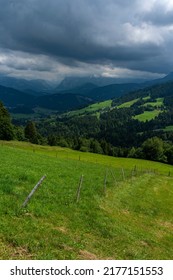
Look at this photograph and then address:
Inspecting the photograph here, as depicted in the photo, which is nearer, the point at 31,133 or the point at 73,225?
the point at 73,225

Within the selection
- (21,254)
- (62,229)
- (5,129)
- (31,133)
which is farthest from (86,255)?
(31,133)

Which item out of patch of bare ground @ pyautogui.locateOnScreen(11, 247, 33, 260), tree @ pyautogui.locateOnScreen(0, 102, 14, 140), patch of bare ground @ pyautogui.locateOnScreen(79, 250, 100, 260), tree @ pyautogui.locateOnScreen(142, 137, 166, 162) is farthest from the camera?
tree @ pyautogui.locateOnScreen(142, 137, 166, 162)

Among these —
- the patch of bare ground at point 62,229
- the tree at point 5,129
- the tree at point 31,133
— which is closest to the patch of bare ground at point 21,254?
the patch of bare ground at point 62,229

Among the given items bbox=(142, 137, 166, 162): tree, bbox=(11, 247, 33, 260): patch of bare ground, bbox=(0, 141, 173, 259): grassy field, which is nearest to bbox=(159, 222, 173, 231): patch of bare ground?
bbox=(0, 141, 173, 259): grassy field

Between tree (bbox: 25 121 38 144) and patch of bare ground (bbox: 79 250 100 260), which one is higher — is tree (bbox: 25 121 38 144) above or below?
above

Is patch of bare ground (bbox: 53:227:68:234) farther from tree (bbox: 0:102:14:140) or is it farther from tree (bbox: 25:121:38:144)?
tree (bbox: 25:121:38:144)

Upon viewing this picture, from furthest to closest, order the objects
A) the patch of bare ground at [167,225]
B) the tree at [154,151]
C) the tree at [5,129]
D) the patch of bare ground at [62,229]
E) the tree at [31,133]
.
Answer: the tree at [154,151]
the tree at [31,133]
the tree at [5,129]
the patch of bare ground at [167,225]
the patch of bare ground at [62,229]

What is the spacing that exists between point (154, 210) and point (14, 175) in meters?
14.8

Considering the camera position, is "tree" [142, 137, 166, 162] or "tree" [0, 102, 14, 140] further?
"tree" [142, 137, 166, 162]

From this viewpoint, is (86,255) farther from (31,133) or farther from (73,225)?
(31,133)

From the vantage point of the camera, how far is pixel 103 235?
19281mm

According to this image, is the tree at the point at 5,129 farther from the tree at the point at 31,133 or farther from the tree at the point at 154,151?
the tree at the point at 154,151

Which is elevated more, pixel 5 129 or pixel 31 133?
pixel 5 129
